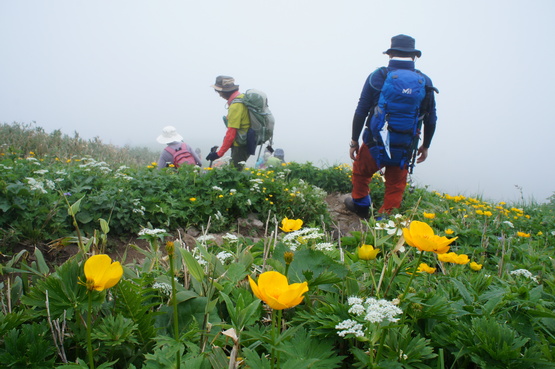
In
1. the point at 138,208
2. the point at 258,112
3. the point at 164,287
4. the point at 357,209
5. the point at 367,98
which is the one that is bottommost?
the point at 357,209

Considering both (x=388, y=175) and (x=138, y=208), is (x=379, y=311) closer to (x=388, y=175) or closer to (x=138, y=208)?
(x=138, y=208)

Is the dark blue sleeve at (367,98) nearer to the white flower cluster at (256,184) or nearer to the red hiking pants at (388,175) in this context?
the red hiking pants at (388,175)

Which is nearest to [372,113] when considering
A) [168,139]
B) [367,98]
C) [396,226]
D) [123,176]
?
[367,98]

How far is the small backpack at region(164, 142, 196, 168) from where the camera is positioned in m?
6.47

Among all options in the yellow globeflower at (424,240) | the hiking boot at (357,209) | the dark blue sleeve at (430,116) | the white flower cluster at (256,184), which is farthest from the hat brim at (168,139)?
the yellow globeflower at (424,240)

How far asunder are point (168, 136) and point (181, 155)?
0.50 meters

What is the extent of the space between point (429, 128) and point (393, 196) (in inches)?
38.1

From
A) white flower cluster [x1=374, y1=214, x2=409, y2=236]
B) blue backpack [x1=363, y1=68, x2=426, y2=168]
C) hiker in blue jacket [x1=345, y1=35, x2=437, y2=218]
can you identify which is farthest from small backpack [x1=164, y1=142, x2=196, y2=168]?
white flower cluster [x1=374, y1=214, x2=409, y2=236]

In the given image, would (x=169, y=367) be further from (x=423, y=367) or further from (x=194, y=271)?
(x=423, y=367)

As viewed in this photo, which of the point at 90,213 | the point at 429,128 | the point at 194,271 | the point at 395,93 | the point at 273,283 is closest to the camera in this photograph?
the point at 273,283

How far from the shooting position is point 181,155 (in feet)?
21.3

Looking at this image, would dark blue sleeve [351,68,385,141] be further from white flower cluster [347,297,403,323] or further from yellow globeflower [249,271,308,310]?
yellow globeflower [249,271,308,310]

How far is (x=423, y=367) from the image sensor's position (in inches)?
34.0

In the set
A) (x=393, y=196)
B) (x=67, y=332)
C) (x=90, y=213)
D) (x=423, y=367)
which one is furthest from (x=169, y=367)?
(x=393, y=196)
